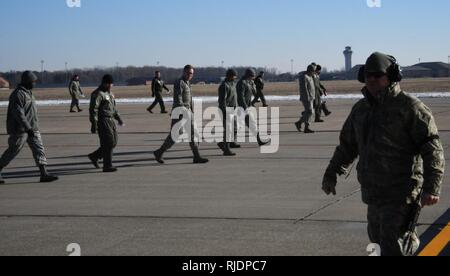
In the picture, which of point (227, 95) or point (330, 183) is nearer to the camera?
point (330, 183)

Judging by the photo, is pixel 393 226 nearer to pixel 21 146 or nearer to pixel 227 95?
pixel 21 146

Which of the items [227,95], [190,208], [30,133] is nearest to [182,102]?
[227,95]

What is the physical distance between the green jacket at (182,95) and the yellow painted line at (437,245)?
6.50 m

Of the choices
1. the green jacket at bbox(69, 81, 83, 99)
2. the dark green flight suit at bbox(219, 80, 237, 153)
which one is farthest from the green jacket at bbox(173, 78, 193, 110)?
the green jacket at bbox(69, 81, 83, 99)

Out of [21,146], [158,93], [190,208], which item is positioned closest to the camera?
[190,208]

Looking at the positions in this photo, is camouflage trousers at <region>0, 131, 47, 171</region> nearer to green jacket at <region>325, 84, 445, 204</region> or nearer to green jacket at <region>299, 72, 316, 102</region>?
green jacket at <region>325, 84, 445, 204</region>

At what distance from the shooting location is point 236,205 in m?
8.64

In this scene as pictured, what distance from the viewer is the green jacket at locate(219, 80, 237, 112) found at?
47.1 ft

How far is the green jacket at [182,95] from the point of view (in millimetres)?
12578

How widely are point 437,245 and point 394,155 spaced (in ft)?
6.57

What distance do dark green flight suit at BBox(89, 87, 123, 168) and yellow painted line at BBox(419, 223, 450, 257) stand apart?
6.49m

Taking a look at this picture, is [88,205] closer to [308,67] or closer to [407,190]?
[407,190]

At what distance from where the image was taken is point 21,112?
35.0 feet

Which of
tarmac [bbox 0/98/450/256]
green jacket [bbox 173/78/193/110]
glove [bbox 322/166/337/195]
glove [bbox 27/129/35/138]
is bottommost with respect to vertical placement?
tarmac [bbox 0/98/450/256]
